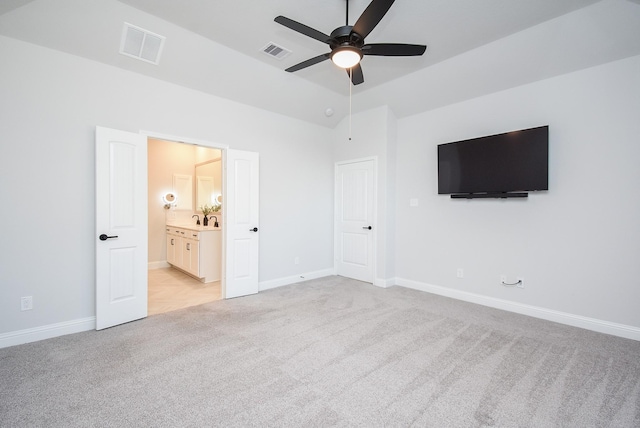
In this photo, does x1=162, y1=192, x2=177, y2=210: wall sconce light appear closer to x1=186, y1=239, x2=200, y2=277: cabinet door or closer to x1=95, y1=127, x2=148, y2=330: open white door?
x1=186, y1=239, x2=200, y2=277: cabinet door

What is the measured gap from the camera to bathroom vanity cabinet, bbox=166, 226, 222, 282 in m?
4.86

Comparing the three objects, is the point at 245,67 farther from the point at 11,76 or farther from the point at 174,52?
the point at 11,76

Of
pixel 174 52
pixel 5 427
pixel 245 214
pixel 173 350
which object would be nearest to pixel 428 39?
pixel 174 52

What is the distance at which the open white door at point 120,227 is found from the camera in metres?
3.07

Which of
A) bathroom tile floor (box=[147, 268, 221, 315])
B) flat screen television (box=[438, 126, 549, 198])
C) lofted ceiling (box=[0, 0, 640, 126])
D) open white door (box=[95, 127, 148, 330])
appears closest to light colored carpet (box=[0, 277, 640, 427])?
open white door (box=[95, 127, 148, 330])

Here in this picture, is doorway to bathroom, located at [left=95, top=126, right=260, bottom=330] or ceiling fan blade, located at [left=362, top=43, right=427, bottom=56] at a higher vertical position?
ceiling fan blade, located at [left=362, top=43, right=427, bottom=56]

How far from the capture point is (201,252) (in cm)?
484

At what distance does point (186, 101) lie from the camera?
3768 millimetres

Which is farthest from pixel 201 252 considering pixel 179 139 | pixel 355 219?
pixel 355 219

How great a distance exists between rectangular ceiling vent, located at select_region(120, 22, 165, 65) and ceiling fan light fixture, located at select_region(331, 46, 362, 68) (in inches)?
76.9

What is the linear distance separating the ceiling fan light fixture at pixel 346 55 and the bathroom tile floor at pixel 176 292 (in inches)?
135

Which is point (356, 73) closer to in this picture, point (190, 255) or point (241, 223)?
point (241, 223)

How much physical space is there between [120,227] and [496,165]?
Result: 4.56 metres

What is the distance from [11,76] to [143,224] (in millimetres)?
1744
